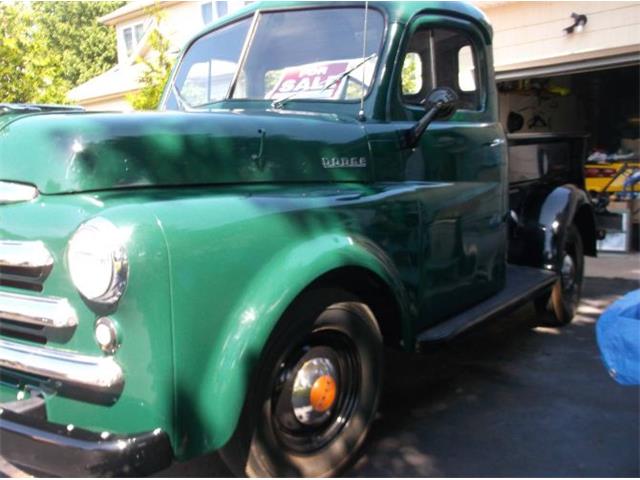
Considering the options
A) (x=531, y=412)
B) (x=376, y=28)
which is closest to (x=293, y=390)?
(x=531, y=412)

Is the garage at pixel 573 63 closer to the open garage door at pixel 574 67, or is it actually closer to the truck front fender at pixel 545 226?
the open garage door at pixel 574 67

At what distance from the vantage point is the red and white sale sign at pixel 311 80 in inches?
130

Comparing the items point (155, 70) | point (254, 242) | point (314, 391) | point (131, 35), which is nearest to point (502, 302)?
point (314, 391)

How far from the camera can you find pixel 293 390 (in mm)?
2566

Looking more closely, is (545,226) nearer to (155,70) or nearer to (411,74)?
(411,74)

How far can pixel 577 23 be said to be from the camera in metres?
8.21

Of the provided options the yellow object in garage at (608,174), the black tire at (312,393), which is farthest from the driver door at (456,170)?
the yellow object in garage at (608,174)

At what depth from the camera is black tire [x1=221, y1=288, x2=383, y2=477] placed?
7.82ft

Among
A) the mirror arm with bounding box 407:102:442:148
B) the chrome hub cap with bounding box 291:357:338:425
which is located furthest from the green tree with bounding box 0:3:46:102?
the chrome hub cap with bounding box 291:357:338:425

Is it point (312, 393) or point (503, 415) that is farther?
point (503, 415)

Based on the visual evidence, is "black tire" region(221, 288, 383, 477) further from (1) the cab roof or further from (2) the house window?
(2) the house window

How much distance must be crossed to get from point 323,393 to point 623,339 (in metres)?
1.19

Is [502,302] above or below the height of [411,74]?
below

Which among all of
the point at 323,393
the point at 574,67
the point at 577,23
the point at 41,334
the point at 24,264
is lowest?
the point at 323,393
